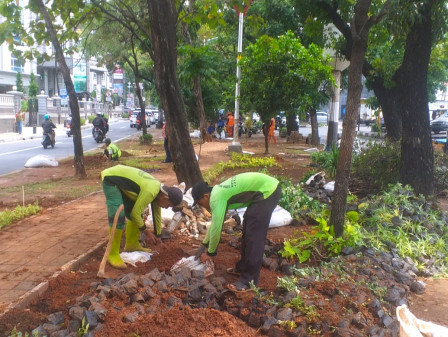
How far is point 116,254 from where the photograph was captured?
16.9ft

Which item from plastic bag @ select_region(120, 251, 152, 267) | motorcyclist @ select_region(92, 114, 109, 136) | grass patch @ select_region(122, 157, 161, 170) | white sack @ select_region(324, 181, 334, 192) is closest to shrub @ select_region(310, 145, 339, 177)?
white sack @ select_region(324, 181, 334, 192)

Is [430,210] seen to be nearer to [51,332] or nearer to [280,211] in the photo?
[280,211]

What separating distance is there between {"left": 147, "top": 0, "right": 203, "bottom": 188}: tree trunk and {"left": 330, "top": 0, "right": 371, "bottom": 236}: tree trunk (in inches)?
108

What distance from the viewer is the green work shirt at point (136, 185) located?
16.0 ft

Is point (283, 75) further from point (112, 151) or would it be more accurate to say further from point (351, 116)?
point (351, 116)

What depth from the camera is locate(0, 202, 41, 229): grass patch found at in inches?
265

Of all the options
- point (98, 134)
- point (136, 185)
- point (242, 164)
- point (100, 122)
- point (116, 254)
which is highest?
point (100, 122)

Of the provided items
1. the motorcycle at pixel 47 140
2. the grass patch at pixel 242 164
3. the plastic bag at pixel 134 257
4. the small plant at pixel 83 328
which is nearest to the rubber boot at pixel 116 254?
the plastic bag at pixel 134 257

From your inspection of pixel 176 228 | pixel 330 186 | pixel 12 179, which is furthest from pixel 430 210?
pixel 12 179

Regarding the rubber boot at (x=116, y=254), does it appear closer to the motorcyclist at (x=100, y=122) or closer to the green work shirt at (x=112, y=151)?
the green work shirt at (x=112, y=151)

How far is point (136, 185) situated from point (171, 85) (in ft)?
9.70

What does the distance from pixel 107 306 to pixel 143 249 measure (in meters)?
1.86

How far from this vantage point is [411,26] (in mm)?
8320

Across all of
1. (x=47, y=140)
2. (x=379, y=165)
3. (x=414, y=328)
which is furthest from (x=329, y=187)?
(x=47, y=140)
